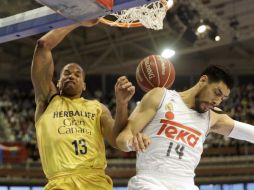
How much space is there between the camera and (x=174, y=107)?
3.41m

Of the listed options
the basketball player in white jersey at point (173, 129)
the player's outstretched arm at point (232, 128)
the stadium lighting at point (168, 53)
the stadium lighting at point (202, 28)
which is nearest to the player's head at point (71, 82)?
the basketball player in white jersey at point (173, 129)

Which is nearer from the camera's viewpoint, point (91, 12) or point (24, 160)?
point (91, 12)

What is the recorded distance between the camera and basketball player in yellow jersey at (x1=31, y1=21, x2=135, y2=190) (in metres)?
3.46

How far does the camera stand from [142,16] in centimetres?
515

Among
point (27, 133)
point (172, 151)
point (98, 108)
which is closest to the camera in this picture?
point (172, 151)

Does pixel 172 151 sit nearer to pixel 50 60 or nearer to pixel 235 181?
pixel 50 60

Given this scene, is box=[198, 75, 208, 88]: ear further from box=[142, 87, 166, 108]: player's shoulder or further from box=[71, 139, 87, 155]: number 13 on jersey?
box=[71, 139, 87, 155]: number 13 on jersey

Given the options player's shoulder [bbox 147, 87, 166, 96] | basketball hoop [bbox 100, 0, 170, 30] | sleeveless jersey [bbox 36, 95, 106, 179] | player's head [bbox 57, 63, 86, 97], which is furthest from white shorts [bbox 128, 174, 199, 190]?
basketball hoop [bbox 100, 0, 170, 30]

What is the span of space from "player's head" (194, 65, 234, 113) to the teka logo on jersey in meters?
0.20

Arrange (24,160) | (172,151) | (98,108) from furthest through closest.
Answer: (24,160), (98,108), (172,151)

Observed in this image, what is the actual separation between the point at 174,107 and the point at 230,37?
1098 cm

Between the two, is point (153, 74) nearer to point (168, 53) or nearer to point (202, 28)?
point (202, 28)

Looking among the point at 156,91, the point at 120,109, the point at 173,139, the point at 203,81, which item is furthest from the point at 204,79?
the point at 120,109

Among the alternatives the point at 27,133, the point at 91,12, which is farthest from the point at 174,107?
the point at 27,133
